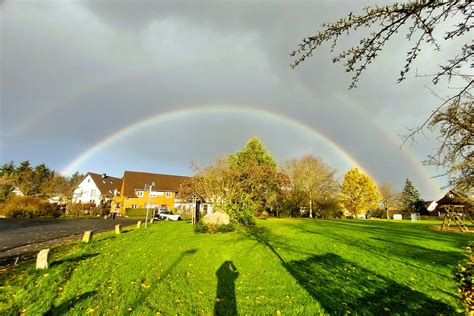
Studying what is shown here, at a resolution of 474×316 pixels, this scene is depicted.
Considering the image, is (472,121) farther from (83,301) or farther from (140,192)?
(140,192)

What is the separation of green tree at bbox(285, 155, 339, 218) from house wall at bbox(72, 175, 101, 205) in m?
50.1

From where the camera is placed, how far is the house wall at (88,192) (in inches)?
2638

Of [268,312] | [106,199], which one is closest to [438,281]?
[268,312]

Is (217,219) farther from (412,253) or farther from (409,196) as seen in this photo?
(409,196)

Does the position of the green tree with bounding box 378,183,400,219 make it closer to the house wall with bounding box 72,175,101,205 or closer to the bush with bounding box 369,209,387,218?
the bush with bounding box 369,209,387,218

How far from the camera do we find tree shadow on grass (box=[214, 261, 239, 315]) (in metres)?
5.72

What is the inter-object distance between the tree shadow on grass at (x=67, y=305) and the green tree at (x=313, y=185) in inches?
1803

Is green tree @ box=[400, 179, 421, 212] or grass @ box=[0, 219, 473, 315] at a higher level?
green tree @ box=[400, 179, 421, 212]

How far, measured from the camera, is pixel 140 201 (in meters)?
62.3

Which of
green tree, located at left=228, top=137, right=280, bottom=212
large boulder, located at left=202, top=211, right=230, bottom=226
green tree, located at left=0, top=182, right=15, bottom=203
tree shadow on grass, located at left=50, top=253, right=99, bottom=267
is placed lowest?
tree shadow on grass, located at left=50, top=253, right=99, bottom=267

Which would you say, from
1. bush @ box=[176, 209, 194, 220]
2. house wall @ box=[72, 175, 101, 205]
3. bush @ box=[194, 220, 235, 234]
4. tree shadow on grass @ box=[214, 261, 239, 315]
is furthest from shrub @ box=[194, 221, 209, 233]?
house wall @ box=[72, 175, 101, 205]

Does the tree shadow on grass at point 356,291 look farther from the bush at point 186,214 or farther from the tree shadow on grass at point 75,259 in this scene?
the bush at point 186,214

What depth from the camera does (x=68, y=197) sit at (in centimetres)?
4694

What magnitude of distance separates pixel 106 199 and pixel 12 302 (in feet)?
219
